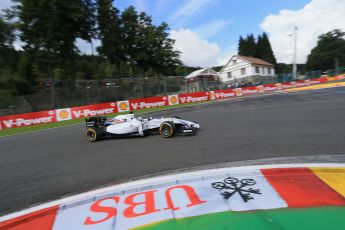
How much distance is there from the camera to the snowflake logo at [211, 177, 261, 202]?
4.06 metres

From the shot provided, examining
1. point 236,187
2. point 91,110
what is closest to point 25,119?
point 91,110

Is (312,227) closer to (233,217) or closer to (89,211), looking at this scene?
(233,217)

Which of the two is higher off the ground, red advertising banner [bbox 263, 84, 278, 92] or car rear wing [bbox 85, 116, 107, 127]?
red advertising banner [bbox 263, 84, 278, 92]

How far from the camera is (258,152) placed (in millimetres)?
6203

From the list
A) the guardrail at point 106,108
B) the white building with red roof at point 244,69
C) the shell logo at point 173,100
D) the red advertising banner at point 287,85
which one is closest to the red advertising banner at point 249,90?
the guardrail at point 106,108

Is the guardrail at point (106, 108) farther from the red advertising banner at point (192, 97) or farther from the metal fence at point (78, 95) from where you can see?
the metal fence at point (78, 95)

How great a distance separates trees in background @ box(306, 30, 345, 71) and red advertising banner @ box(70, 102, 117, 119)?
83.4 metres

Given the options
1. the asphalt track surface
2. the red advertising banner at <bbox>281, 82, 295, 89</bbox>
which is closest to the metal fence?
the red advertising banner at <bbox>281, 82, 295, 89</bbox>

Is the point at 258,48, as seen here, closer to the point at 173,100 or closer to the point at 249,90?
the point at 249,90

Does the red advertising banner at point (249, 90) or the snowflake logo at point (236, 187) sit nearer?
the snowflake logo at point (236, 187)

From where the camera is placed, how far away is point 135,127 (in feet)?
30.2

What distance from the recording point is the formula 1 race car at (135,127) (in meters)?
8.88

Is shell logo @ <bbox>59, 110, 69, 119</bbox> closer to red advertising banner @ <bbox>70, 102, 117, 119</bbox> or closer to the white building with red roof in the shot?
red advertising banner @ <bbox>70, 102, 117, 119</bbox>

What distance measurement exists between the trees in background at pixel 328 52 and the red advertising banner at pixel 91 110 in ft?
274
